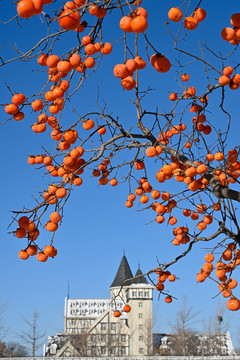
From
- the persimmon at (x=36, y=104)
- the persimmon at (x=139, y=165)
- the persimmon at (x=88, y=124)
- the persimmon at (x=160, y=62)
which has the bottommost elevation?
the persimmon at (x=160, y=62)

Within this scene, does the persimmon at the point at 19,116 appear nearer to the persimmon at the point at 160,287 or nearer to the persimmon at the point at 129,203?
the persimmon at the point at 129,203

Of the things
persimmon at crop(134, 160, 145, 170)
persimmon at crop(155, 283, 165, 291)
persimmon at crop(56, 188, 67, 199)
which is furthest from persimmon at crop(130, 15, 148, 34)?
persimmon at crop(155, 283, 165, 291)

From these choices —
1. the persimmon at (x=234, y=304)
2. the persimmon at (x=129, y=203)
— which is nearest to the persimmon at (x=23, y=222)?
the persimmon at (x=129, y=203)

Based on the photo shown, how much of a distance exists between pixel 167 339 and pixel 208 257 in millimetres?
36752

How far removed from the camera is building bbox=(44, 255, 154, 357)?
3080 cm

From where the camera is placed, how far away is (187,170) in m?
2.66

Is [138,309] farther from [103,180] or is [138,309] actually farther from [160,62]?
[160,62]

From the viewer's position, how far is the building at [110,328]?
101 ft

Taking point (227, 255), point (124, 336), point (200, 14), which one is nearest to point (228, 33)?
point (200, 14)

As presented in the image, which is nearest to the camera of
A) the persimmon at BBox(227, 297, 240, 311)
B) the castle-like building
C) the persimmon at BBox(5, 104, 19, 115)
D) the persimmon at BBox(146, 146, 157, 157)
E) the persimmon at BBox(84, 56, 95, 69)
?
the persimmon at BBox(84, 56, 95, 69)

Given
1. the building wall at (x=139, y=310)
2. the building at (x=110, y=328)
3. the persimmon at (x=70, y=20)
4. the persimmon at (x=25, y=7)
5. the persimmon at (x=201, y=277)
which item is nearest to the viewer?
the persimmon at (x=25, y=7)

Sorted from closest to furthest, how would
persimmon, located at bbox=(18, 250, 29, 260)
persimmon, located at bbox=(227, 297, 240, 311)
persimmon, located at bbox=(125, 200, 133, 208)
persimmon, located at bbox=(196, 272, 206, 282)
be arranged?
1. persimmon, located at bbox=(18, 250, 29, 260)
2. persimmon, located at bbox=(227, 297, 240, 311)
3. persimmon, located at bbox=(196, 272, 206, 282)
4. persimmon, located at bbox=(125, 200, 133, 208)

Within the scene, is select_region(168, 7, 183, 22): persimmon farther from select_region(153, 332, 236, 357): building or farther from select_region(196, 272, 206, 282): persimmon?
select_region(153, 332, 236, 357): building

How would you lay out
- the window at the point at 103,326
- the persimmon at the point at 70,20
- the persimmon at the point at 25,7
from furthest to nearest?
the window at the point at 103,326
the persimmon at the point at 70,20
the persimmon at the point at 25,7
